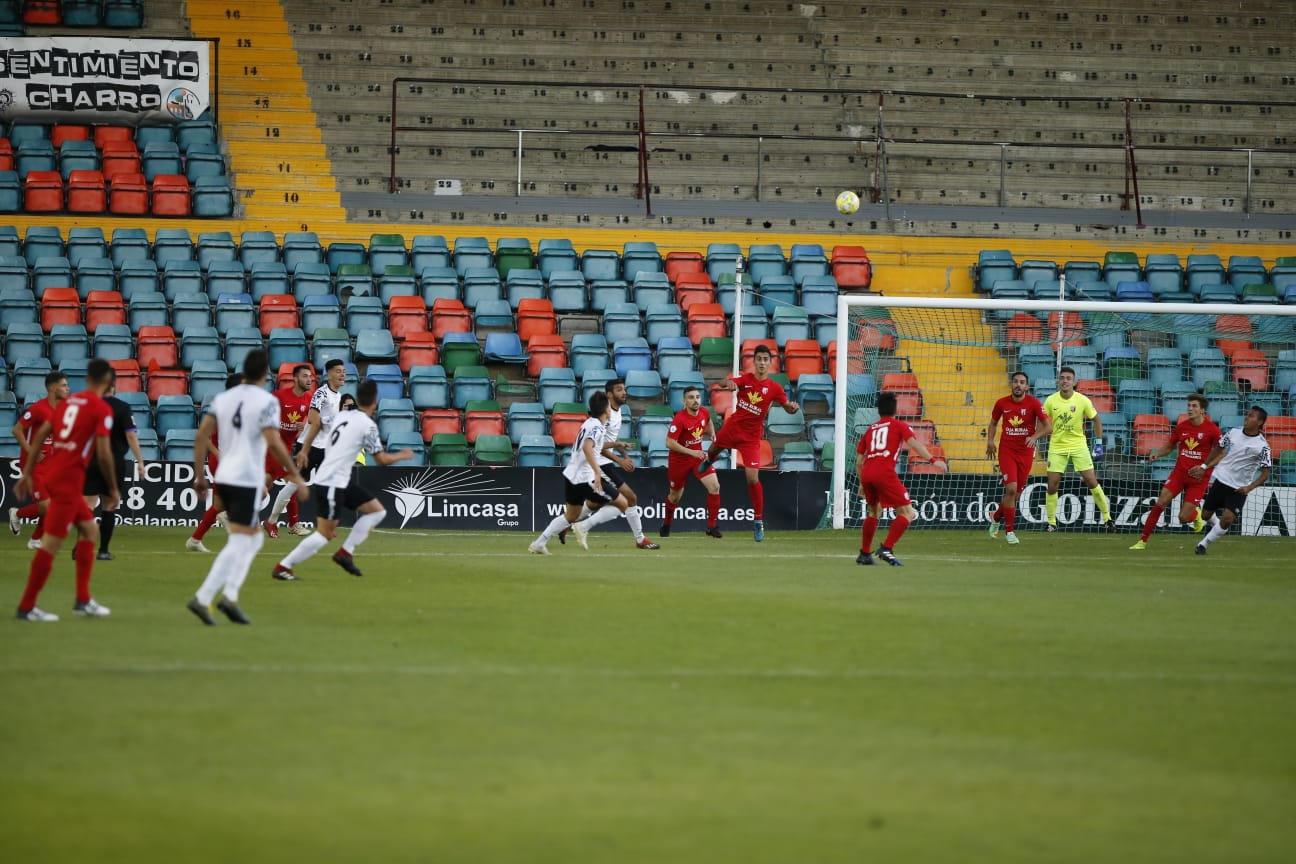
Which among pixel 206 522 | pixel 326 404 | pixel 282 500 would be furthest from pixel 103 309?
pixel 206 522

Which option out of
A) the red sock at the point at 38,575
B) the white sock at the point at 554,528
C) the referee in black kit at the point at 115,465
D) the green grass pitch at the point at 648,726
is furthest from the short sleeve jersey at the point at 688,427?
the red sock at the point at 38,575

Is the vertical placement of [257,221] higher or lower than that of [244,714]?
higher

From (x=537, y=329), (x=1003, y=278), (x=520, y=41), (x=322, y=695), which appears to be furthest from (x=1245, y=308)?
(x=322, y=695)

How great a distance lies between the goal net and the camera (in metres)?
23.4

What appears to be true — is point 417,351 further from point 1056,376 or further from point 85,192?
point 1056,376

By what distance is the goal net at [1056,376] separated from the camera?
76.6 feet

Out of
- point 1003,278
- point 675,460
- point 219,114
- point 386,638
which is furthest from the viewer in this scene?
point 219,114

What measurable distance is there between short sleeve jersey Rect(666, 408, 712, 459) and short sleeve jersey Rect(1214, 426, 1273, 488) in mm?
6340

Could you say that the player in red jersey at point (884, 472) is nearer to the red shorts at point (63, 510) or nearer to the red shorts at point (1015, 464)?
the red shorts at point (1015, 464)

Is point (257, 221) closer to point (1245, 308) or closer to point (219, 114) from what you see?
point (219, 114)

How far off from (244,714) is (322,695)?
0.62m

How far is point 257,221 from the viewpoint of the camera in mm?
27719

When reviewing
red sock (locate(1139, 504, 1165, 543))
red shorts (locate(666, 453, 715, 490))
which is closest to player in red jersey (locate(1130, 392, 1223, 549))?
red sock (locate(1139, 504, 1165, 543))

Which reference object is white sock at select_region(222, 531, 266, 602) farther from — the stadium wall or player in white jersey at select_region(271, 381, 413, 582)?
the stadium wall
